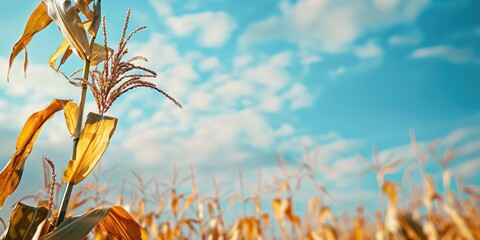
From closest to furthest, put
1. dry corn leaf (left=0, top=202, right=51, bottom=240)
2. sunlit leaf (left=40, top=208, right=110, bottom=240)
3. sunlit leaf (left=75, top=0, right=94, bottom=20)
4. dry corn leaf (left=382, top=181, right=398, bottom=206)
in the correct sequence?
1. sunlit leaf (left=40, top=208, right=110, bottom=240)
2. dry corn leaf (left=0, top=202, right=51, bottom=240)
3. sunlit leaf (left=75, top=0, right=94, bottom=20)
4. dry corn leaf (left=382, top=181, right=398, bottom=206)

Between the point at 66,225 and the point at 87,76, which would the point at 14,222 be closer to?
the point at 66,225

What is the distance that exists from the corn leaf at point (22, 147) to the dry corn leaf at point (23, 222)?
93mm

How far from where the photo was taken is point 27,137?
1271mm

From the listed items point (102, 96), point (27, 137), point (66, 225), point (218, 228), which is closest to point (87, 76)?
point (102, 96)

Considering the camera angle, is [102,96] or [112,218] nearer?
[102,96]

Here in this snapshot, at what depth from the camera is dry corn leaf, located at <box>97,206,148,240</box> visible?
1.28m

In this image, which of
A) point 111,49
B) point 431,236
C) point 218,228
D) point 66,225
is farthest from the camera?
point 218,228

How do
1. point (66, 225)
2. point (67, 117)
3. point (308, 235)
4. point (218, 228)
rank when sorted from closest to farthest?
point (66, 225) < point (67, 117) < point (218, 228) < point (308, 235)

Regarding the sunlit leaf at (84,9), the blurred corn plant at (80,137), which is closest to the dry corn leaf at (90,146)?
the blurred corn plant at (80,137)

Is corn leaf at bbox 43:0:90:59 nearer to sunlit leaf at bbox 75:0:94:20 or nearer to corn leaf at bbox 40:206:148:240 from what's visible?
sunlit leaf at bbox 75:0:94:20

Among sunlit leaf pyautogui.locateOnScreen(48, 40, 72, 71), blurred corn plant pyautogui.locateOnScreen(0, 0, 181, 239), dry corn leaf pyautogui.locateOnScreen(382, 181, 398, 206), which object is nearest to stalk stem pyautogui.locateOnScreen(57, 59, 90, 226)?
blurred corn plant pyautogui.locateOnScreen(0, 0, 181, 239)

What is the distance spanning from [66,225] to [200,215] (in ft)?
8.03

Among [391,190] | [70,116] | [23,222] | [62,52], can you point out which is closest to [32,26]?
[62,52]

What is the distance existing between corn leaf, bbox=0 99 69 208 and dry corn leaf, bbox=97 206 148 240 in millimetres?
278
